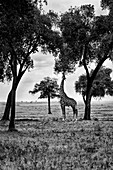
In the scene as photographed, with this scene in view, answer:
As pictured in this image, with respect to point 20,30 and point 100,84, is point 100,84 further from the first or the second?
point 20,30

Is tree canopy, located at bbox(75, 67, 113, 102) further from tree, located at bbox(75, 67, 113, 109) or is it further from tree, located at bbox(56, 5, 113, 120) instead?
tree, located at bbox(56, 5, 113, 120)

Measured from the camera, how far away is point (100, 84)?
70000 mm

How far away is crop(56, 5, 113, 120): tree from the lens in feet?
110

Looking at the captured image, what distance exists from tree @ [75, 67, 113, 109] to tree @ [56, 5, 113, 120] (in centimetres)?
3233

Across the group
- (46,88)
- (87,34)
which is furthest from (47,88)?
(87,34)

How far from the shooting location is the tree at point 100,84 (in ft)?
228

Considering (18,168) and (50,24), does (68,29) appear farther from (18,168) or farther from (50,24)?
(18,168)

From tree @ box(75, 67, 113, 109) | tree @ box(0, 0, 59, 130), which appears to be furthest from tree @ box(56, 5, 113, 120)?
tree @ box(75, 67, 113, 109)

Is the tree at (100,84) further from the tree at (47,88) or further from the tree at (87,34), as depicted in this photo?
the tree at (87,34)

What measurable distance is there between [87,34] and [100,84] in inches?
1426

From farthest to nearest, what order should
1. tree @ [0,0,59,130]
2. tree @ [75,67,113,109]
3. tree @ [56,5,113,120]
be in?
1. tree @ [75,67,113,109]
2. tree @ [56,5,113,120]
3. tree @ [0,0,59,130]

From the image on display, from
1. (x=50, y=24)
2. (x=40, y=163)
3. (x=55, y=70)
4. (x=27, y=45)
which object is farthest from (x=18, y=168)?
(x=55, y=70)

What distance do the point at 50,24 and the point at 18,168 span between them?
83.0ft

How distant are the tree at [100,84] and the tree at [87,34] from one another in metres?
32.3
